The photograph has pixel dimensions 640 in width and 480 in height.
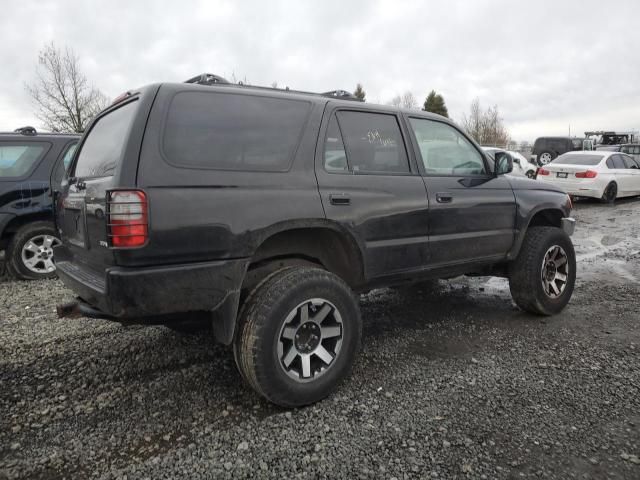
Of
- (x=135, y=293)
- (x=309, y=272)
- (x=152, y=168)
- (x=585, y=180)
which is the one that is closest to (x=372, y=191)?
Answer: (x=309, y=272)

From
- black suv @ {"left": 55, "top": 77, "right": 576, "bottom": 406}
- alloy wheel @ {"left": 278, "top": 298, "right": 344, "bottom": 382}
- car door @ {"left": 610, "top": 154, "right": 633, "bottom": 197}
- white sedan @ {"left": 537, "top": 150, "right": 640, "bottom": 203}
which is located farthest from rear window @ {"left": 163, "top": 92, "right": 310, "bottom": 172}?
car door @ {"left": 610, "top": 154, "right": 633, "bottom": 197}

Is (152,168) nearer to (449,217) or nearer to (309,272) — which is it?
(309,272)

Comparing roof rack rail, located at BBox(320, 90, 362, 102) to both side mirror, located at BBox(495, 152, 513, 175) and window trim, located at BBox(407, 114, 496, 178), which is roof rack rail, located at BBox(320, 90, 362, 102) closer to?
window trim, located at BBox(407, 114, 496, 178)

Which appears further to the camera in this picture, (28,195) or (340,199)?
(28,195)

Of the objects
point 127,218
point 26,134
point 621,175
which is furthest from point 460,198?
point 621,175

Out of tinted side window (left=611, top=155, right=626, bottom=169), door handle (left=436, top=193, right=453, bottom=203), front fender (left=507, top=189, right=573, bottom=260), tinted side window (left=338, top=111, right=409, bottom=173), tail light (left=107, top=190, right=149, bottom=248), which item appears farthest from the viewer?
tinted side window (left=611, top=155, right=626, bottom=169)

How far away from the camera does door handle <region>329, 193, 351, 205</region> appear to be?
2.84 metres

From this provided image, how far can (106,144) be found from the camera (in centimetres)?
273

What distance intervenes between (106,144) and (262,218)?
1.08m

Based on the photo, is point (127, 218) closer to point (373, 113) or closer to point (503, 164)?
point (373, 113)

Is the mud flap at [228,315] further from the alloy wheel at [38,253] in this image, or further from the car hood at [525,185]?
the alloy wheel at [38,253]

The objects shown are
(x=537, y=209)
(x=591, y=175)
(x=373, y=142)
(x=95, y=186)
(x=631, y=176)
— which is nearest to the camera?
(x=95, y=186)

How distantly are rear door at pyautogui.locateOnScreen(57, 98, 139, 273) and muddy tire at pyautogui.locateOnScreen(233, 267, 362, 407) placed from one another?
842 millimetres

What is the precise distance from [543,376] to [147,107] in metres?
3.01
